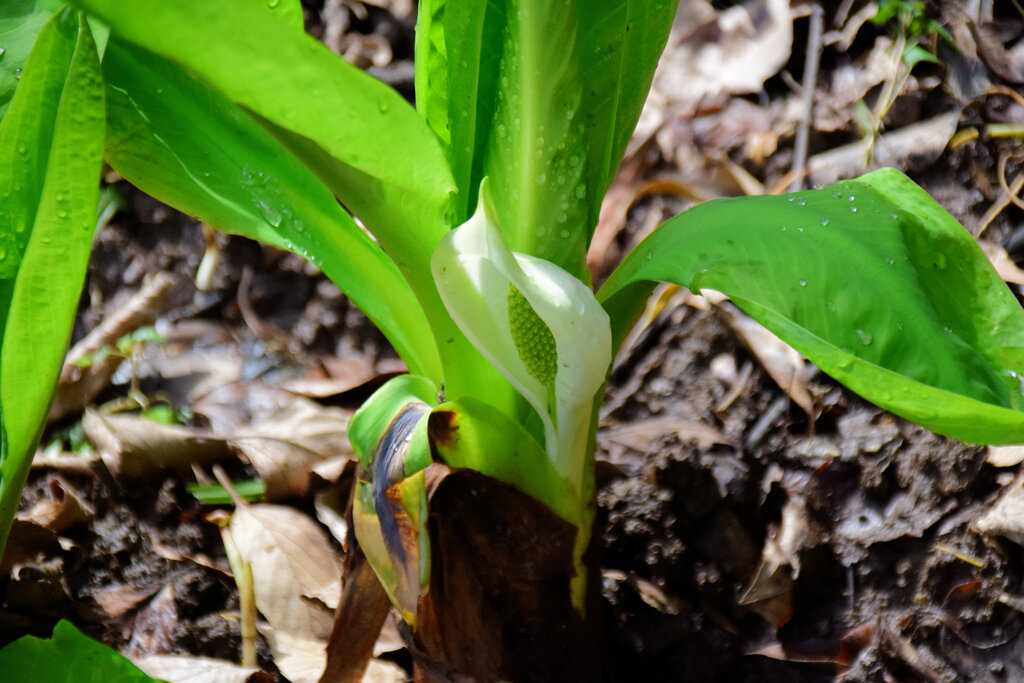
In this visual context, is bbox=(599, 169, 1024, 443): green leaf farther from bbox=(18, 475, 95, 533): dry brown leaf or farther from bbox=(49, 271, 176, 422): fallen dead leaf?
bbox=(49, 271, 176, 422): fallen dead leaf

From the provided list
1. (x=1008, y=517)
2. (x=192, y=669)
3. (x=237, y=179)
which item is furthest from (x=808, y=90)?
(x=192, y=669)

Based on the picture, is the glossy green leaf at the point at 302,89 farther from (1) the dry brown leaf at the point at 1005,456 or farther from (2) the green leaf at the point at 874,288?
(1) the dry brown leaf at the point at 1005,456

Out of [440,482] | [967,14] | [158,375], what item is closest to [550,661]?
[440,482]

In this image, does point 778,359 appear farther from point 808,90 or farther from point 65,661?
point 65,661

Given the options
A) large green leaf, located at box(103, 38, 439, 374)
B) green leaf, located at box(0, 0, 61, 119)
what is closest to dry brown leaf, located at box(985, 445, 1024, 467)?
large green leaf, located at box(103, 38, 439, 374)

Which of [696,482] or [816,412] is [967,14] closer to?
[816,412]

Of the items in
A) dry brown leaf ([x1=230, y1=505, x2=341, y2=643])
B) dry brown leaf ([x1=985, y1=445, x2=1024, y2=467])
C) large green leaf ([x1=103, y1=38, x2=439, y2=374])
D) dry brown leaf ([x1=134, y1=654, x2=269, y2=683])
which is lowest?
dry brown leaf ([x1=134, y1=654, x2=269, y2=683])

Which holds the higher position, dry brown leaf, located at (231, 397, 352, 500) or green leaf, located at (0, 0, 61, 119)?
green leaf, located at (0, 0, 61, 119)
